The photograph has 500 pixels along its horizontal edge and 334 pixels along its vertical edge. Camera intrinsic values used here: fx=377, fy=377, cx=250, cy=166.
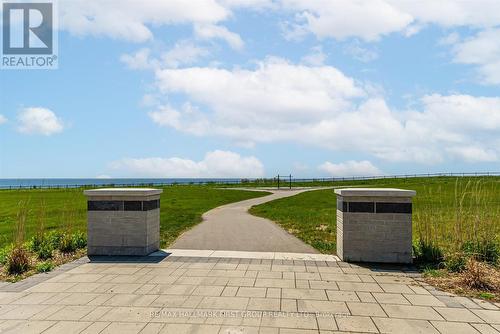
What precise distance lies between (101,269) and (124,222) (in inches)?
55.3

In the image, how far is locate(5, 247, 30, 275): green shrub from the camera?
690 centimetres

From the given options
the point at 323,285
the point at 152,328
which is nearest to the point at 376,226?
the point at 323,285

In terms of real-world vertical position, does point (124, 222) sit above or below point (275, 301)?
above

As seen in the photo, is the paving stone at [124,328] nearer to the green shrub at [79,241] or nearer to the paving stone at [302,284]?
the paving stone at [302,284]

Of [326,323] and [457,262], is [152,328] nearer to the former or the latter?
[326,323]

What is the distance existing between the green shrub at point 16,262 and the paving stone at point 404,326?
619 centimetres

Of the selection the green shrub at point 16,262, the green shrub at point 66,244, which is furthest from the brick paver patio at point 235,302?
the green shrub at point 66,244

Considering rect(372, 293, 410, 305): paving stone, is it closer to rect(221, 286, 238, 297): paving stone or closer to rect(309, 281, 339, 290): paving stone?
rect(309, 281, 339, 290): paving stone

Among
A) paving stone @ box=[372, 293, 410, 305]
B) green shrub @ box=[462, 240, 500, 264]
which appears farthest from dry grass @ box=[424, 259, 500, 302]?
paving stone @ box=[372, 293, 410, 305]

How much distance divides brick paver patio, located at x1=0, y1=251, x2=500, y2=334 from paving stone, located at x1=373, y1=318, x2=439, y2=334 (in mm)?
11

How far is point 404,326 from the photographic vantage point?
447cm

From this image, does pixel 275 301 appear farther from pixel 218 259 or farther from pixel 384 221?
pixel 384 221

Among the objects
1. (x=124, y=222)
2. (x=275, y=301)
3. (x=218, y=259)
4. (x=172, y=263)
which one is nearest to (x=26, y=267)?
(x=124, y=222)

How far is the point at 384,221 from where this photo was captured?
25.3ft
